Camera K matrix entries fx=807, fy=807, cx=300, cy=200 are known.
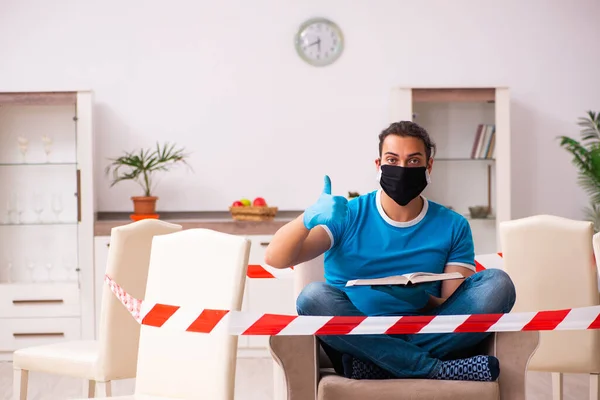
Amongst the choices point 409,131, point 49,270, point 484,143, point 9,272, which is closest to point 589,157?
point 484,143

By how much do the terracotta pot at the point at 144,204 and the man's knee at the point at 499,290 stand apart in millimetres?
3257

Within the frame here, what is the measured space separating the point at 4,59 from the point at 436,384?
4.25 metres

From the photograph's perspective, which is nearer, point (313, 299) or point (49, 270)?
point (313, 299)

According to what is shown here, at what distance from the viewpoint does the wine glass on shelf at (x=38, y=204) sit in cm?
521

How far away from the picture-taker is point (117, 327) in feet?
10.1

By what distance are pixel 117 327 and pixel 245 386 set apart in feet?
4.80

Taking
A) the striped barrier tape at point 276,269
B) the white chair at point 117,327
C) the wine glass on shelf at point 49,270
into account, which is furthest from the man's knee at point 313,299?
the wine glass on shelf at point 49,270

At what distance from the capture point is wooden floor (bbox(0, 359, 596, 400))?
4.11m

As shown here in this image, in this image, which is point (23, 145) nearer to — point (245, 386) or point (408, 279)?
point (245, 386)

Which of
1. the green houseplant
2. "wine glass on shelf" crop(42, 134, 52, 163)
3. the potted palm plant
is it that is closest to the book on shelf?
the green houseplant

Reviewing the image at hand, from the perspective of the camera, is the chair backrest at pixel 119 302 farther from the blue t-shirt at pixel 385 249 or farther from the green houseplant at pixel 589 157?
the green houseplant at pixel 589 157

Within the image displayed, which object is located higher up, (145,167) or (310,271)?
(145,167)

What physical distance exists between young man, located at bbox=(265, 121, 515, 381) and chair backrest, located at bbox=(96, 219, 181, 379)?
3.06ft

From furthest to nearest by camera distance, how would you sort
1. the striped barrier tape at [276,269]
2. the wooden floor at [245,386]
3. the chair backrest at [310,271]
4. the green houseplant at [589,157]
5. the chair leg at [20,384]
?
1. the green houseplant at [589,157]
2. the wooden floor at [245,386]
3. the striped barrier tape at [276,269]
4. the chair leg at [20,384]
5. the chair backrest at [310,271]
